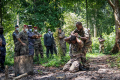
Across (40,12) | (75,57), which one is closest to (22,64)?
(75,57)

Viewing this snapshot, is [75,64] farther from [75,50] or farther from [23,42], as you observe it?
[23,42]

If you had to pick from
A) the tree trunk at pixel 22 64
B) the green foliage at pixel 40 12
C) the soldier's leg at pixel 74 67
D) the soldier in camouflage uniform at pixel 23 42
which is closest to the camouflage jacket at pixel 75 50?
the soldier's leg at pixel 74 67

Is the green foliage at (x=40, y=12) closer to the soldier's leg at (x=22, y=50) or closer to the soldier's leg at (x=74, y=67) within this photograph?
the soldier's leg at (x=22, y=50)

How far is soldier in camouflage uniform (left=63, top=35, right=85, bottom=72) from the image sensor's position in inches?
191

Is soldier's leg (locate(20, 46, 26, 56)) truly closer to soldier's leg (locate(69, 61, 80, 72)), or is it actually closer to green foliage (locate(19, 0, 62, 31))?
soldier's leg (locate(69, 61, 80, 72))

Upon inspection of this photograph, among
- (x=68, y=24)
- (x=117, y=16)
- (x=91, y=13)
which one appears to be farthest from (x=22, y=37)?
(x=68, y=24)

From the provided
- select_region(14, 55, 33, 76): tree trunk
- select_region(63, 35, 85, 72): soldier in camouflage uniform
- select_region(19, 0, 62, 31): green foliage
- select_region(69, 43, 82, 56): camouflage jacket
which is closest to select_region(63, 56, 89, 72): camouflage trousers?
select_region(63, 35, 85, 72): soldier in camouflage uniform

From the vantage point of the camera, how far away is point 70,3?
38.7 feet

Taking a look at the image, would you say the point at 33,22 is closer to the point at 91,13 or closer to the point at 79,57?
the point at 91,13

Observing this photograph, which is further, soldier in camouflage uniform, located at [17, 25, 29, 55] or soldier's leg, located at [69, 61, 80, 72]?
soldier in camouflage uniform, located at [17, 25, 29, 55]

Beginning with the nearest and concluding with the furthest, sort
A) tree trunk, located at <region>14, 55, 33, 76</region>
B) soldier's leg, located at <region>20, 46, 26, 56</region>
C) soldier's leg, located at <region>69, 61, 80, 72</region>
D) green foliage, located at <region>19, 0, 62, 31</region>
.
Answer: tree trunk, located at <region>14, 55, 33, 76</region> < soldier's leg, located at <region>69, 61, 80, 72</region> < soldier's leg, located at <region>20, 46, 26, 56</region> < green foliage, located at <region>19, 0, 62, 31</region>

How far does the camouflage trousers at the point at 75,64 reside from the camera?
4.77m

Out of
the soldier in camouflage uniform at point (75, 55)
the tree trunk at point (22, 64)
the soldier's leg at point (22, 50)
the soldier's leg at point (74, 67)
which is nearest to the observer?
the tree trunk at point (22, 64)

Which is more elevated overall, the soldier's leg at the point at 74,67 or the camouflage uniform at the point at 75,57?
the camouflage uniform at the point at 75,57
